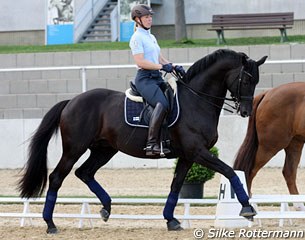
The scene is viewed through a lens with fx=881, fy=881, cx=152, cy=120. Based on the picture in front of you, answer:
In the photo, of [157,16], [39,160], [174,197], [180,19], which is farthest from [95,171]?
[157,16]

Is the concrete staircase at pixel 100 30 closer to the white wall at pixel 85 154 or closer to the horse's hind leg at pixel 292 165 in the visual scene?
the white wall at pixel 85 154

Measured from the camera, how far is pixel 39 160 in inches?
414

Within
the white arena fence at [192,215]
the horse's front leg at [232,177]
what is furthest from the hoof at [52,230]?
the horse's front leg at [232,177]

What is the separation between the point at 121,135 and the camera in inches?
399

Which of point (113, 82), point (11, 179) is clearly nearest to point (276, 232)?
point (11, 179)

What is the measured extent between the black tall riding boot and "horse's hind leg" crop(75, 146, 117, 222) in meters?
1.02

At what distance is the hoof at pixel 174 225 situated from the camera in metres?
10.1

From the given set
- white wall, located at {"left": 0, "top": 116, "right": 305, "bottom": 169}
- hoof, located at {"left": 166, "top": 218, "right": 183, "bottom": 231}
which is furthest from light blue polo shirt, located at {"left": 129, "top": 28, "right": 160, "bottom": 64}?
white wall, located at {"left": 0, "top": 116, "right": 305, "bottom": 169}

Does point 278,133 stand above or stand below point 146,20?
below

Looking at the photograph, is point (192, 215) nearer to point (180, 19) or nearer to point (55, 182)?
point (55, 182)

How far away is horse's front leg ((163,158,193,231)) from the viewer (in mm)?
10109

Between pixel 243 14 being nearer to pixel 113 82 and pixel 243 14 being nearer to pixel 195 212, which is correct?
pixel 113 82

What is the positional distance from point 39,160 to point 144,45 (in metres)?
1.91

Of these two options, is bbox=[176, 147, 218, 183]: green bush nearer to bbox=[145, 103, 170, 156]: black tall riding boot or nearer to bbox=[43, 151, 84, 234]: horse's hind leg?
bbox=[43, 151, 84, 234]: horse's hind leg
